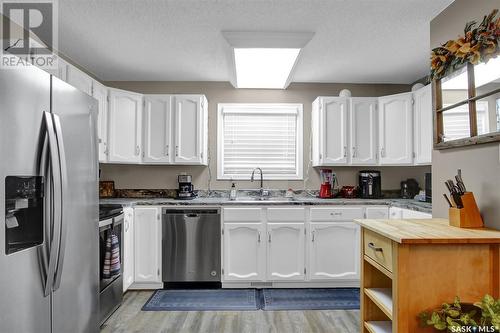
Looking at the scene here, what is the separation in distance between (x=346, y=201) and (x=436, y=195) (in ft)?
3.28

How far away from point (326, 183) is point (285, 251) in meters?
1.03

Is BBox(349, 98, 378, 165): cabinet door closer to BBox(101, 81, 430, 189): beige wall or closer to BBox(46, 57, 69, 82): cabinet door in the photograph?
BBox(101, 81, 430, 189): beige wall

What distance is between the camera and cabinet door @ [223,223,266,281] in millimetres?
2977

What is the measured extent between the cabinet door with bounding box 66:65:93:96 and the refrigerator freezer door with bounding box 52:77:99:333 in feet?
2.62

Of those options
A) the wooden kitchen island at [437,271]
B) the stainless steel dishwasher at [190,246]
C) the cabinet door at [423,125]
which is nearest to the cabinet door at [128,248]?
the stainless steel dishwasher at [190,246]

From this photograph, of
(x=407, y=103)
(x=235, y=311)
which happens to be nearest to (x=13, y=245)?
(x=235, y=311)

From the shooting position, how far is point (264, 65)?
2842 mm

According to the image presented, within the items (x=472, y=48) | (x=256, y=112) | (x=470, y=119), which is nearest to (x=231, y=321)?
(x=470, y=119)

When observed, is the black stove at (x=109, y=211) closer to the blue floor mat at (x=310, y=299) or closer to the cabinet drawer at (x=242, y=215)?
the cabinet drawer at (x=242, y=215)

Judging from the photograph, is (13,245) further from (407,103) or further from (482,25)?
(407,103)

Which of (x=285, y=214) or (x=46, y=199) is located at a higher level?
(x=46, y=199)

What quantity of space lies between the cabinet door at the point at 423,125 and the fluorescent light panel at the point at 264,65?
138 cm

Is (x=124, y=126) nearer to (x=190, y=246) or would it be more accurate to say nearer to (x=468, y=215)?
(x=190, y=246)

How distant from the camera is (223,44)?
2.62 metres
